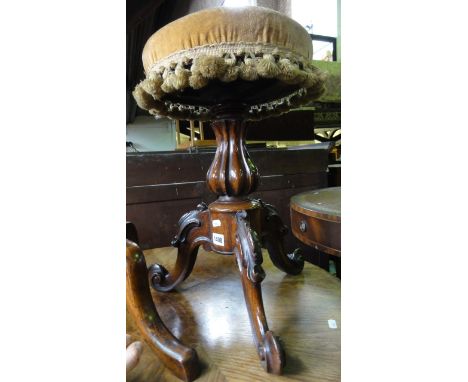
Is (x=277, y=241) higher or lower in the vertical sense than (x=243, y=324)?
higher

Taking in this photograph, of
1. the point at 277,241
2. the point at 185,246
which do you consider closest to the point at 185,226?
the point at 185,246

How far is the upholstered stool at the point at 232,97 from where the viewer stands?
0.56 meters

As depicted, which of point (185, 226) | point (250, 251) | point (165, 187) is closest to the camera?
point (250, 251)

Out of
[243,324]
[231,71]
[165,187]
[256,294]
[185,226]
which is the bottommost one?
[243,324]

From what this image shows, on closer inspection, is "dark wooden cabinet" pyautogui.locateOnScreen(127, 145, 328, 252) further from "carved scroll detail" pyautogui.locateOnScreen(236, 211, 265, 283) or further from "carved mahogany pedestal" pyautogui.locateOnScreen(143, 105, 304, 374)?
"carved scroll detail" pyautogui.locateOnScreen(236, 211, 265, 283)

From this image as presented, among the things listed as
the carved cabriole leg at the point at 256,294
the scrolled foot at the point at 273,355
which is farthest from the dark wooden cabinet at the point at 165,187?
the scrolled foot at the point at 273,355

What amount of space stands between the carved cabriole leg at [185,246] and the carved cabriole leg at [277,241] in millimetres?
180

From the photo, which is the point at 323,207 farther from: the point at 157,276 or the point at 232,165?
the point at 157,276

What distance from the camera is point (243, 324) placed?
0.73 m

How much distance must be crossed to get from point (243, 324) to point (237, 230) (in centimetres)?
24

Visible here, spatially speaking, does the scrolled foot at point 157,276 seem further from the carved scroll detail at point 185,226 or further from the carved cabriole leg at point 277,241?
the carved cabriole leg at point 277,241
